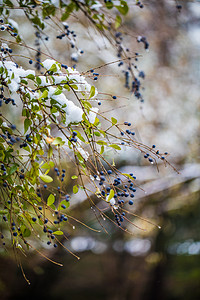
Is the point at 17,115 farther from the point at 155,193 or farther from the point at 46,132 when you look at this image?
the point at 46,132

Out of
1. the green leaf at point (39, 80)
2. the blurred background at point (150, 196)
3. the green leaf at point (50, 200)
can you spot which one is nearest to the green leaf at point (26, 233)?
the green leaf at point (50, 200)

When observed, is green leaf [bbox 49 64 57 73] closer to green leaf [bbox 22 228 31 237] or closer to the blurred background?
green leaf [bbox 22 228 31 237]

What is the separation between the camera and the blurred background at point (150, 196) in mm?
3697

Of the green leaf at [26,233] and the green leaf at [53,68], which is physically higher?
the green leaf at [53,68]

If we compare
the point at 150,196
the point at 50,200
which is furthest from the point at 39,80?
the point at 150,196

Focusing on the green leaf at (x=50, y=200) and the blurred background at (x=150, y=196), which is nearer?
the green leaf at (x=50, y=200)

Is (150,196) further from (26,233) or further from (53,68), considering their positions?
(53,68)

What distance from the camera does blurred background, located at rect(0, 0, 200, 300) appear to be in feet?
12.1

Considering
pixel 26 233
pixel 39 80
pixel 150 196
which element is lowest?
pixel 26 233

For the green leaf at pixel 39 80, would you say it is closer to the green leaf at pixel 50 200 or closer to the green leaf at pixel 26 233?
the green leaf at pixel 50 200

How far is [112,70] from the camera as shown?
4.21 m

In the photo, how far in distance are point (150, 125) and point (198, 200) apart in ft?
4.09

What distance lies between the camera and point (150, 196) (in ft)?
12.4

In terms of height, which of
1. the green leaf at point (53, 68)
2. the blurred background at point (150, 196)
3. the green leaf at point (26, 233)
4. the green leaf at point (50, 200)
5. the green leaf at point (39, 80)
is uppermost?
the blurred background at point (150, 196)
